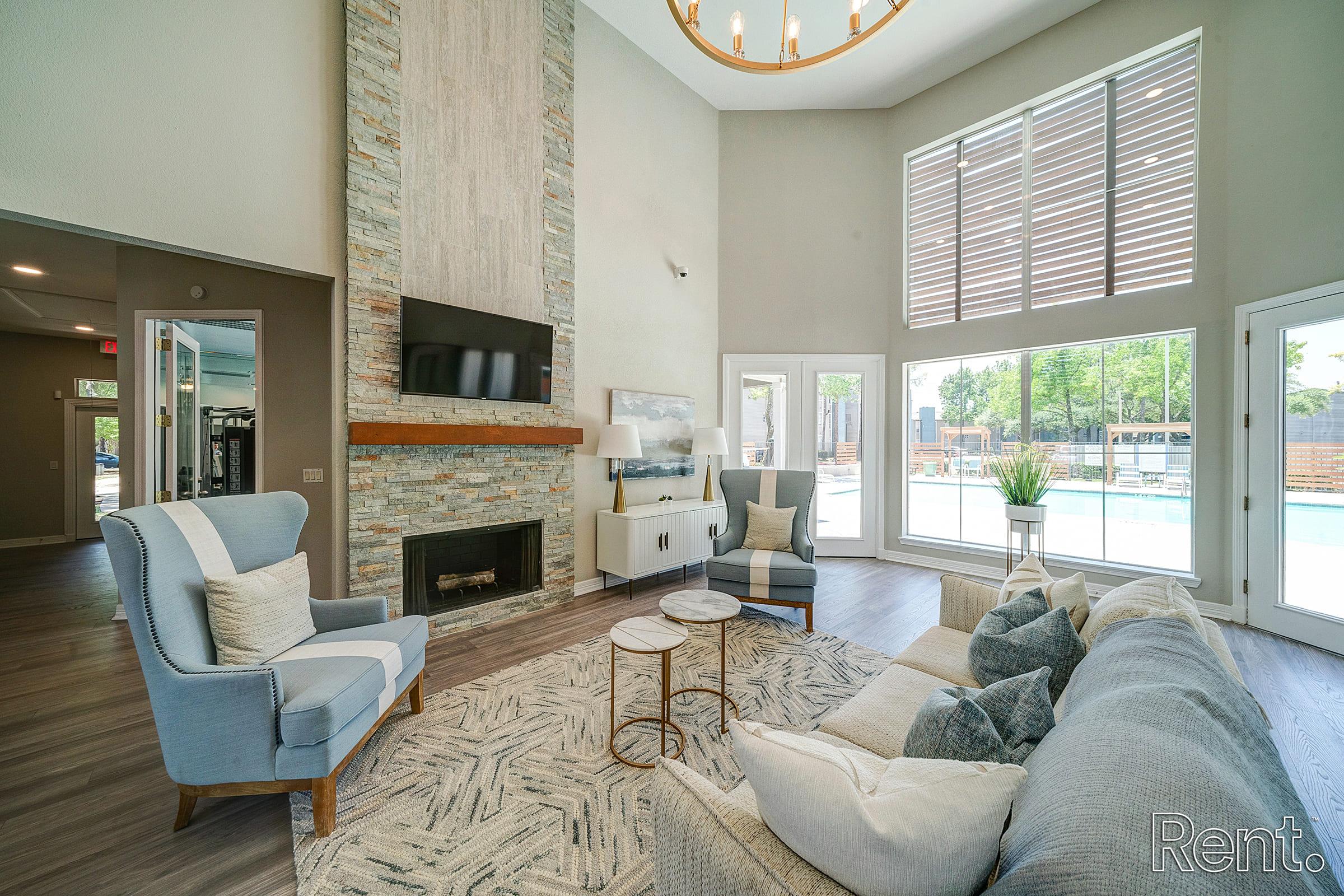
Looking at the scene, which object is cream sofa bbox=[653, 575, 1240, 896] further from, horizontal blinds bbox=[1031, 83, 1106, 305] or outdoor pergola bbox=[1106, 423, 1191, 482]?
horizontal blinds bbox=[1031, 83, 1106, 305]

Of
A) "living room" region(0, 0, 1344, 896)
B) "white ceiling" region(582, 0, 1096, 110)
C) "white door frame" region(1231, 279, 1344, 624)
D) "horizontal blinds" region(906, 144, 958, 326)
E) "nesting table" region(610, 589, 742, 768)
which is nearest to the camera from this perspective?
"living room" region(0, 0, 1344, 896)

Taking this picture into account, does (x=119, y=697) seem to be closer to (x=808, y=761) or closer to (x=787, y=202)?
(x=808, y=761)

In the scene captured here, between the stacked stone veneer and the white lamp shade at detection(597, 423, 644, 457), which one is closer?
the stacked stone veneer

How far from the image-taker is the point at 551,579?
13.9 ft

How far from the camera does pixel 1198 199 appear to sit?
393 centimetres

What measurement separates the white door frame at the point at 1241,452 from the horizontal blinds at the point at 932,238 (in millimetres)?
2089

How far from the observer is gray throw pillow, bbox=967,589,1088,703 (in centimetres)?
171

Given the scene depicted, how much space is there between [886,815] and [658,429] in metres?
4.48

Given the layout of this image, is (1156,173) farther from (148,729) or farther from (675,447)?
(148,729)

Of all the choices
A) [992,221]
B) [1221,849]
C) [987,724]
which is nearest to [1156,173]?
[992,221]

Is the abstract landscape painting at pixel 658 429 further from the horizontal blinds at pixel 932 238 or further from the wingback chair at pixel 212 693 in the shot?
the wingback chair at pixel 212 693

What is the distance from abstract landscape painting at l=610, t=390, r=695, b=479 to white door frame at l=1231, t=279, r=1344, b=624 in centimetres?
425

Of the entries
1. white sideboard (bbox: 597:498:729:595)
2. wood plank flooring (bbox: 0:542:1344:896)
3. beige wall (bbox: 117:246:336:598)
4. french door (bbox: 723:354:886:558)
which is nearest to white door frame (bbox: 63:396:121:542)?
wood plank flooring (bbox: 0:542:1344:896)

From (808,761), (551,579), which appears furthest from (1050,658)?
(551,579)
